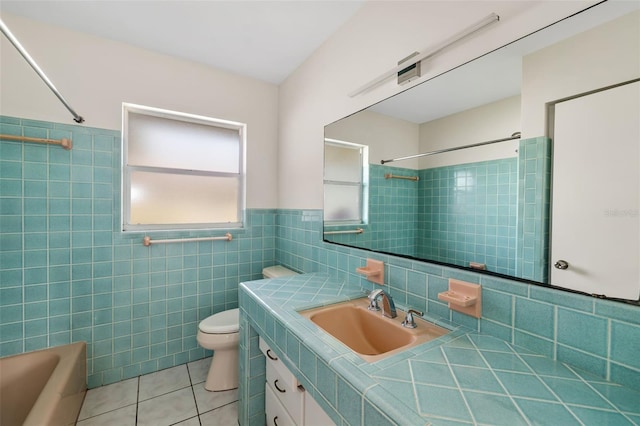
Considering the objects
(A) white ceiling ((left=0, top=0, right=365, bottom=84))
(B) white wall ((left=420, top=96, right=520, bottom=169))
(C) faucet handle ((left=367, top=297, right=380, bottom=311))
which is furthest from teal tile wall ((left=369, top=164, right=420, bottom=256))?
(A) white ceiling ((left=0, top=0, right=365, bottom=84))

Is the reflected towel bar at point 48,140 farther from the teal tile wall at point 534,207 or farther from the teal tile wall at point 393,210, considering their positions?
the teal tile wall at point 534,207

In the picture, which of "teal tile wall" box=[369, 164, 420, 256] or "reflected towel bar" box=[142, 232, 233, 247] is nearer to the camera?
"teal tile wall" box=[369, 164, 420, 256]

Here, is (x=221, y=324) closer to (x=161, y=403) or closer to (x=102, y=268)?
(x=161, y=403)

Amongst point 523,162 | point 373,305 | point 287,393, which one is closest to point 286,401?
point 287,393

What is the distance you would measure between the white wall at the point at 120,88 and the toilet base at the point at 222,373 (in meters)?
1.26

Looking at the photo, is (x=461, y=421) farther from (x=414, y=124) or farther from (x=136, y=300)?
(x=136, y=300)

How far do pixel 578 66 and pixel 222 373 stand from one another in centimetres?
250

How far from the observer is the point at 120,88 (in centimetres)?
195

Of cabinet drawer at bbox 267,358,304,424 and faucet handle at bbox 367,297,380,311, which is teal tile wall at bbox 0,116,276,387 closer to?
cabinet drawer at bbox 267,358,304,424

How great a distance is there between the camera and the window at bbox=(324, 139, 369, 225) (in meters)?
1.61

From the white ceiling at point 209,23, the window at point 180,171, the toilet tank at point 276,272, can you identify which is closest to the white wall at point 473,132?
the white ceiling at point 209,23

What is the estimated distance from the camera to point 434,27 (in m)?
1.15

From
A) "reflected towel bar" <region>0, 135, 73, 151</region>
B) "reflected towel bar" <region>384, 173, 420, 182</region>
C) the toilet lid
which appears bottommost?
the toilet lid

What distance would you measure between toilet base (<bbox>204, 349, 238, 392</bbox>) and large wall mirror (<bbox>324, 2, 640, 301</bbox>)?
1.41 m
